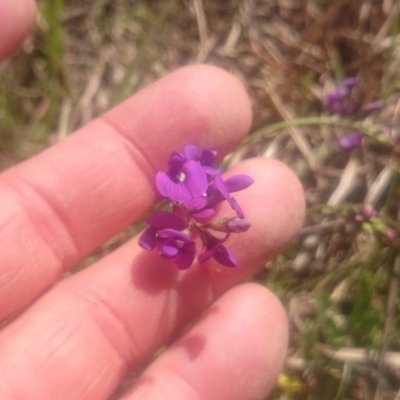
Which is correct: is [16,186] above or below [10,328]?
above

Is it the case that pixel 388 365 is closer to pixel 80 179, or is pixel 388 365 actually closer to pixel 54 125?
pixel 80 179

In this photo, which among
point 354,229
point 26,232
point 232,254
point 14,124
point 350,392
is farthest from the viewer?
point 14,124

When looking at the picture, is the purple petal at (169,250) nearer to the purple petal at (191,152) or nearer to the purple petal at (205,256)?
the purple petal at (205,256)

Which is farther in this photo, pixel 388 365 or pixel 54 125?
pixel 54 125

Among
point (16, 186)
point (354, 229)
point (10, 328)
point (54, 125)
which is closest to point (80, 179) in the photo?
point (16, 186)

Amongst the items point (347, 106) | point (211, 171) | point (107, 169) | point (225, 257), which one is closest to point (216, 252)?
point (225, 257)

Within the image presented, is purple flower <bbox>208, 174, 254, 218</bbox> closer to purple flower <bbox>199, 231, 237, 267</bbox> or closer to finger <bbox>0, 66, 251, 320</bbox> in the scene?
purple flower <bbox>199, 231, 237, 267</bbox>

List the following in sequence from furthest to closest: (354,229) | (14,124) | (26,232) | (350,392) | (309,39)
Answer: (309,39)
(14,124)
(354,229)
(350,392)
(26,232)

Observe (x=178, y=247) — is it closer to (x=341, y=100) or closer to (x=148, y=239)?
(x=148, y=239)
